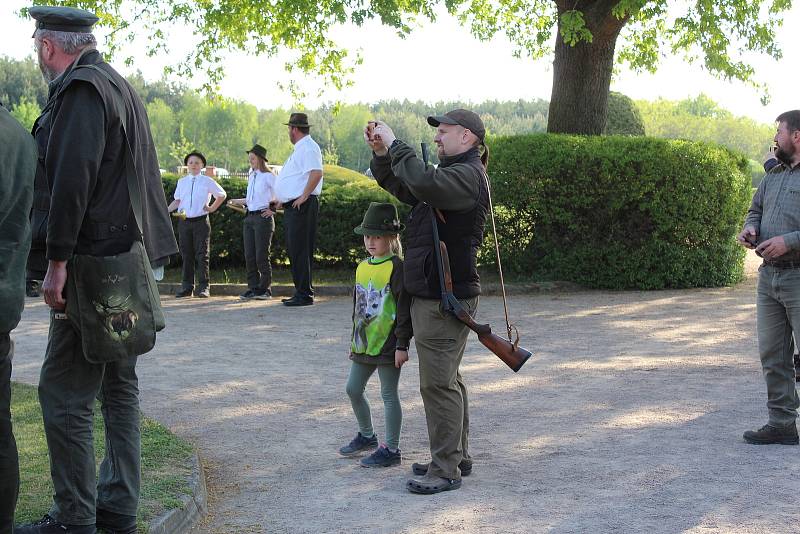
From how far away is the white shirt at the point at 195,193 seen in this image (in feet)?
44.7

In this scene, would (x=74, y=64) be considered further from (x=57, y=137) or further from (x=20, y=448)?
(x=20, y=448)

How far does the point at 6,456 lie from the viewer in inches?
152

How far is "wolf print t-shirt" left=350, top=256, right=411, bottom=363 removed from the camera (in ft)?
19.2

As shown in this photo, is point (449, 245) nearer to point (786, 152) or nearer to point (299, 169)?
point (786, 152)

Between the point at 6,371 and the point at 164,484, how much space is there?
1.47m

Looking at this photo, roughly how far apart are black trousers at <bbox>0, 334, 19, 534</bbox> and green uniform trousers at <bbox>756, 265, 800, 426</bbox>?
171 inches

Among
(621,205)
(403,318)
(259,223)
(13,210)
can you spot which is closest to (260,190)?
(259,223)

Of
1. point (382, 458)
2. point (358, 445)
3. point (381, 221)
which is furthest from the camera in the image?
point (358, 445)

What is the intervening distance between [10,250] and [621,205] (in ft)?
35.0

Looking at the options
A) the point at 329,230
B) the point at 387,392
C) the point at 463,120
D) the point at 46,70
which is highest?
the point at 46,70

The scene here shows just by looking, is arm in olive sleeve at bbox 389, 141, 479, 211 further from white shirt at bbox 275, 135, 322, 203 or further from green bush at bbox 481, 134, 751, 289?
green bush at bbox 481, 134, 751, 289

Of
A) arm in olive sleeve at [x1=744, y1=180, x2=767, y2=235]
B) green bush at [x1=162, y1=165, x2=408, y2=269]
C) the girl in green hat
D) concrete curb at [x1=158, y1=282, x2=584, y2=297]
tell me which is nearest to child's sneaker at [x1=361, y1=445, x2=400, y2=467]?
the girl in green hat

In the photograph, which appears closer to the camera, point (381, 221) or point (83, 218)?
point (83, 218)

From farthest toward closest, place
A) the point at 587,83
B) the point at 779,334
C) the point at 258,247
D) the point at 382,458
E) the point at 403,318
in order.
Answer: the point at 587,83 → the point at 258,247 → the point at 779,334 → the point at 382,458 → the point at 403,318
